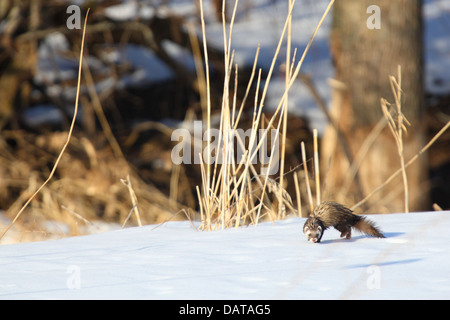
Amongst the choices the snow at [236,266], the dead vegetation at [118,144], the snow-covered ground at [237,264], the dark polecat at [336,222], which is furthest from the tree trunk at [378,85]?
the dark polecat at [336,222]

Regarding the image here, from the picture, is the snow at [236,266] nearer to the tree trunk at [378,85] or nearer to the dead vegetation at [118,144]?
the tree trunk at [378,85]

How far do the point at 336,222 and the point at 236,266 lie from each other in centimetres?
41

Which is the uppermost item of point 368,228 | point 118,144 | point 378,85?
point 368,228

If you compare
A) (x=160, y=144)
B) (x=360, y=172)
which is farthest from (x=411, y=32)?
(x=160, y=144)

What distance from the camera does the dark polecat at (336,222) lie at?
1.80 m

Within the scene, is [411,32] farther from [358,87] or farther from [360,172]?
[360,172]

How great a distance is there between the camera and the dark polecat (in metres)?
1.80

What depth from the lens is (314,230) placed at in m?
1.78

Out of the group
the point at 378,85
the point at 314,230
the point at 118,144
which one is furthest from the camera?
the point at 118,144

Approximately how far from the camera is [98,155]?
5398 millimetres

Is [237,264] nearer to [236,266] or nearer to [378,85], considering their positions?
[236,266]

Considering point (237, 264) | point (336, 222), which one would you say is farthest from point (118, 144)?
point (237, 264)

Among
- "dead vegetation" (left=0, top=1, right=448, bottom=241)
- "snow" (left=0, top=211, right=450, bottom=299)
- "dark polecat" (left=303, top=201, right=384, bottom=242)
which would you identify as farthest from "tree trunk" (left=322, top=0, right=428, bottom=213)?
A: "dark polecat" (left=303, top=201, right=384, bottom=242)

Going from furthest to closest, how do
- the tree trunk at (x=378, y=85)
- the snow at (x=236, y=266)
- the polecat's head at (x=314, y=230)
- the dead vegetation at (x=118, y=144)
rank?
the dead vegetation at (x=118, y=144) < the tree trunk at (x=378, y=85) < the polecat's head at (x=314, y=230) < the snow at (x=236, y=266)
